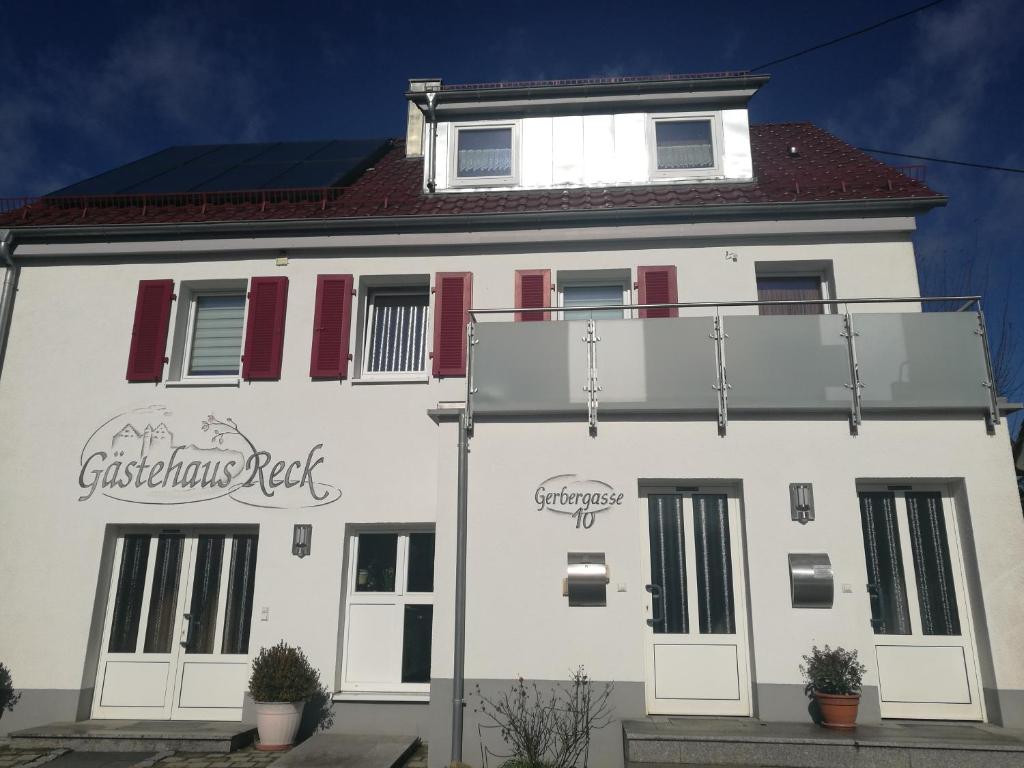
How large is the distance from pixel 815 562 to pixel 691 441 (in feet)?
5.17

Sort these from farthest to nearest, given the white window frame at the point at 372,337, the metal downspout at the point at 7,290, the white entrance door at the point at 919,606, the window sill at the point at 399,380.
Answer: the metal downspout at the point at 7,290 < the white window frame at the point at 372,337 < the window sill at the point at 399,380 < the white entrance door at the point at 919,606

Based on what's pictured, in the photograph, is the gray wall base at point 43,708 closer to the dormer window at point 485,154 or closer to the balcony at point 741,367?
the balcony at point 741,367

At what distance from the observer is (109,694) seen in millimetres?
8516

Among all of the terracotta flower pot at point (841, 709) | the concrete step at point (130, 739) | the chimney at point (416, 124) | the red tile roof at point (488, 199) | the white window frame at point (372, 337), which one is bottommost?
the concrete step at point (130, 739)

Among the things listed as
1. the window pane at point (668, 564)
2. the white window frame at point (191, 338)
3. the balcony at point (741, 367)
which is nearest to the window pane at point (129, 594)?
the white window frame at point (191, 338)

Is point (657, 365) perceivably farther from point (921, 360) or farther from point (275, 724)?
point (275, 724)

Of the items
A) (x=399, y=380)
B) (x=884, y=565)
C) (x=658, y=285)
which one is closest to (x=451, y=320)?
(x=399, y=380)

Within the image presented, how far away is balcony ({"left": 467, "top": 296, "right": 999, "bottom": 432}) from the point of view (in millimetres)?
7344

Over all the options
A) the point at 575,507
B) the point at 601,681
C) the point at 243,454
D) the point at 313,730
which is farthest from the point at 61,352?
the point at 601,681

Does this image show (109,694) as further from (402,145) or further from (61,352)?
(402,145)

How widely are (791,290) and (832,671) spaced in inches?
190

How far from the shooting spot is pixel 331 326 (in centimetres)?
930

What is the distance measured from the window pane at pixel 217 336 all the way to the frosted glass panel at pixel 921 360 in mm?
7397

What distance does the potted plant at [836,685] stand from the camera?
654 centimetres
